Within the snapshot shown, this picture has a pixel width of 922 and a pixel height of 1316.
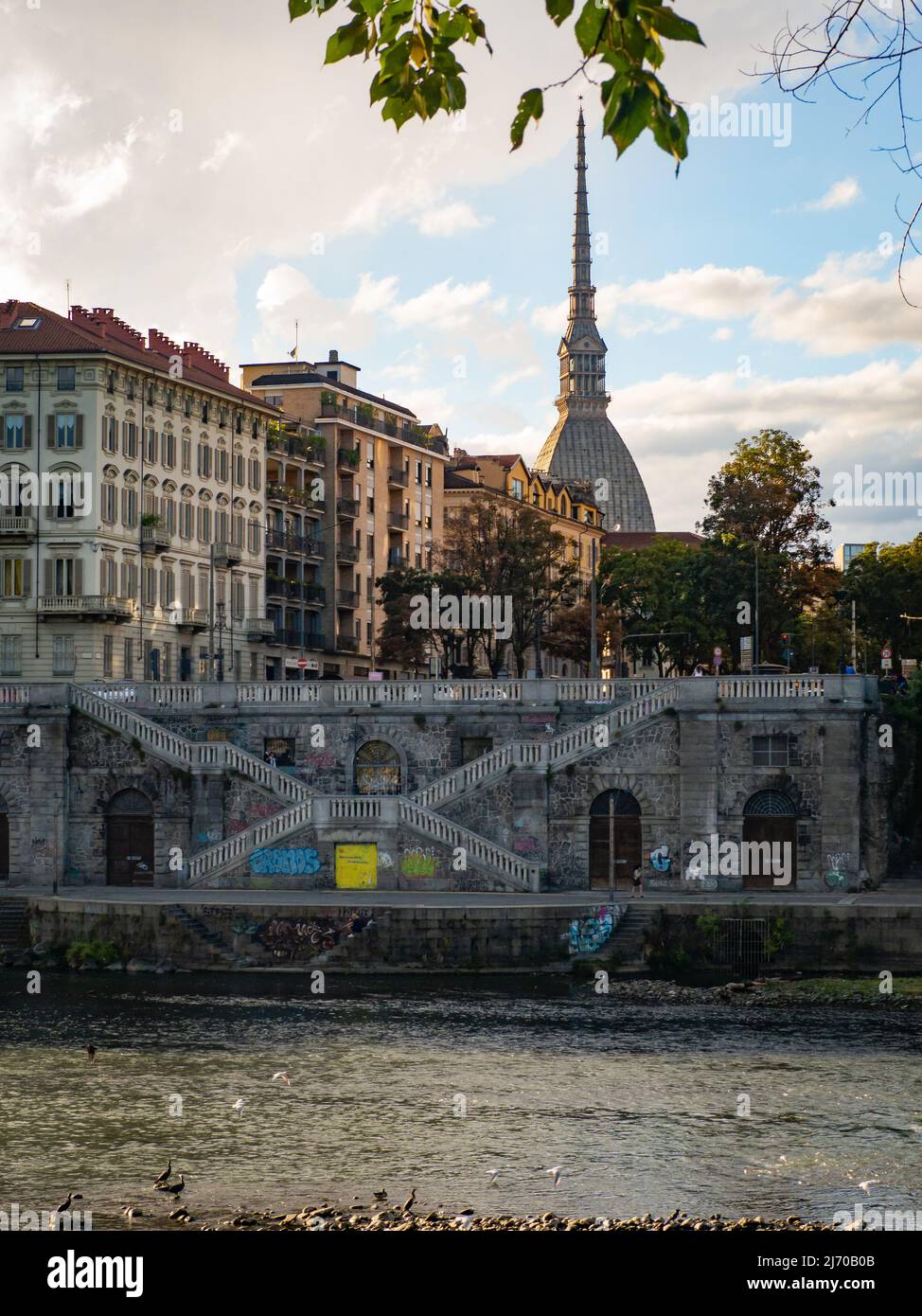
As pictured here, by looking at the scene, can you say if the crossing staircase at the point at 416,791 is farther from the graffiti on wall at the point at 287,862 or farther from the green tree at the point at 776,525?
the green tree at the point at 776,525

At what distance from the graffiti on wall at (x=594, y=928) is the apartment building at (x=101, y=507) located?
33776 mm

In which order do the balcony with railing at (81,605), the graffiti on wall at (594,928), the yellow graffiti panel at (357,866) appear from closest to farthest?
the graffiti on wall at (594,928) < the yellow graffiti panel at (357,866) < the balcony with railing at (81,605)

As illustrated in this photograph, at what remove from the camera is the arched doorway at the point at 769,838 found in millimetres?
66125

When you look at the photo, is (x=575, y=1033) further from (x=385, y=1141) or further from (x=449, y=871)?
(x=449, y=871)

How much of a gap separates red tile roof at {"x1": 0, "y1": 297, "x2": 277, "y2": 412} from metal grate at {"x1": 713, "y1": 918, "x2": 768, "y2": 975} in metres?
49.5

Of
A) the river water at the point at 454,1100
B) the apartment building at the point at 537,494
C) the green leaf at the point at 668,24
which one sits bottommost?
the river water at the point at 454,1100

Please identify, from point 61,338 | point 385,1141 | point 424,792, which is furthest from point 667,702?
point 61,338

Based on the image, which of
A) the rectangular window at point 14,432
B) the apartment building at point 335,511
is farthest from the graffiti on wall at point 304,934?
the apartment building at point 335,511

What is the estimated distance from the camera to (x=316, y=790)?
70.2 m

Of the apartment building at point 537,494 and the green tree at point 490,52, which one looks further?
the apartment building at point 537,494

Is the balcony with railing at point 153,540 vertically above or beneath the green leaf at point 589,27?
above

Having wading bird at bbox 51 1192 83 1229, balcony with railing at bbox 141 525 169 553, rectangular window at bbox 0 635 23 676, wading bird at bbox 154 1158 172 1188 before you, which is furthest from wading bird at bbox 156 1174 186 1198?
balcony with railing at bbox 141 525 169 553

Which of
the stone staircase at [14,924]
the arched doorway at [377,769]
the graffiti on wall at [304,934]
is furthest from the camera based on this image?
the arched doorway at [377,769]

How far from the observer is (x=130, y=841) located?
233ft
